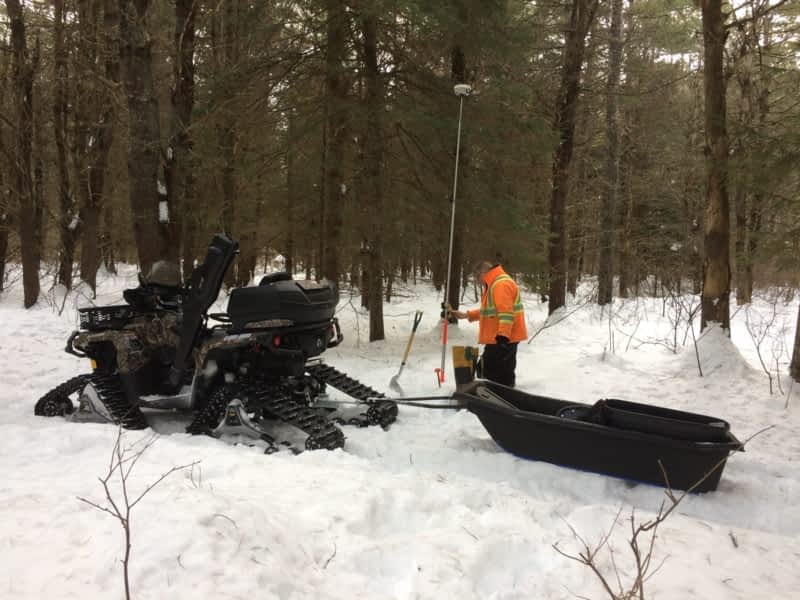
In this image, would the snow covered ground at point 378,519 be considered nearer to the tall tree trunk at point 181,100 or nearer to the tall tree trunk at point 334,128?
the tall tree trunk at point 181,100

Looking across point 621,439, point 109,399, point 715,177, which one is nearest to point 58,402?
point 109,399

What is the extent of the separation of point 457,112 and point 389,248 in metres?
3.09

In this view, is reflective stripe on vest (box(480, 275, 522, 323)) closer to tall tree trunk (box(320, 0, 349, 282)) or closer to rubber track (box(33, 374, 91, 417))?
tall tree trunk (box(320, 0, 349, 282))

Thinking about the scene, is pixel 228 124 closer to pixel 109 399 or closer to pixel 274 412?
pixel 109 399

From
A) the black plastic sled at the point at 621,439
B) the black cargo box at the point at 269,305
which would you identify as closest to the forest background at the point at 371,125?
the black cargo box at the point at 269,305

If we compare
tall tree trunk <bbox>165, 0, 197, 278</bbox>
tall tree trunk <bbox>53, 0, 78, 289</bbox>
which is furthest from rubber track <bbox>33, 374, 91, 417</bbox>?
tall tree trunk <bbox>53, 0, 78, 289</bbox>

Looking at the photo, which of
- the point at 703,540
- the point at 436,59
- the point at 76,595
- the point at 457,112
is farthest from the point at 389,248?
the point at 76,595

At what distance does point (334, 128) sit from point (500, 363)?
5456 millimetres

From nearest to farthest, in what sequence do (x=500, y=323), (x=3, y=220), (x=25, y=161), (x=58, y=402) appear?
1. (x=58, y=402)
2. (x=500, y=323)
3. (x=25, y=161)
4. (x=3, y=220)

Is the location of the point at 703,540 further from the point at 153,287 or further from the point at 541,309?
the point at 541,309

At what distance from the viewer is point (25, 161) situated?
1282 cm

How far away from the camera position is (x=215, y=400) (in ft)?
15.4

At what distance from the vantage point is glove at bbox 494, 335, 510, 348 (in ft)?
20.8

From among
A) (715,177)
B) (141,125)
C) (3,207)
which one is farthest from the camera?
(3,207)
